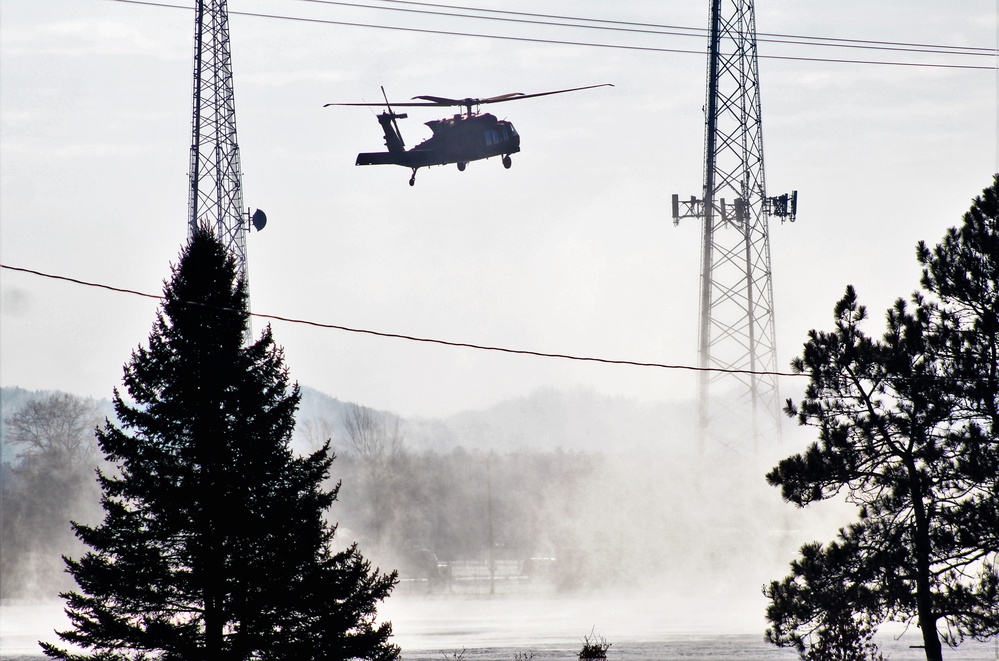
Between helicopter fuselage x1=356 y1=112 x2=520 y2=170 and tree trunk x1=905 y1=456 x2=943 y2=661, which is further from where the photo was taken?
A: helicopter fuselage x1=356 y1=112 x2=520 y2=170

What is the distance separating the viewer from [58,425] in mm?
111562

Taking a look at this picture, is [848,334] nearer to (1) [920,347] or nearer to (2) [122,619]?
(1) [920,347]

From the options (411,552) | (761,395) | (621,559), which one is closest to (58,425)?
(411,552)

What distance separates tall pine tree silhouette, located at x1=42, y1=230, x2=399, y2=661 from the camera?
20.8m

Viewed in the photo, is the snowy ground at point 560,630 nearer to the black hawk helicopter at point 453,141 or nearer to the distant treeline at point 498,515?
the distant treeline at point 498,515

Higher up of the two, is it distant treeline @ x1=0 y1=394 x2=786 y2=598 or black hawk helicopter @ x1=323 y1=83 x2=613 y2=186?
black hawk helicopter @ x1=323 y1=83 x2=613 y2=186

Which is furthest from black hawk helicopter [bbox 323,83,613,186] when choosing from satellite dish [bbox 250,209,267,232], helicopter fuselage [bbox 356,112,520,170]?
satellite dish [bbox 250,209,267,232]

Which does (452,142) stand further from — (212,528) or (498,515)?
(498,515)

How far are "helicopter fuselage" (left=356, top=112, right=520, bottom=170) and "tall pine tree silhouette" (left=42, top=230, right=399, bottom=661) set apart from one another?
11.7 m

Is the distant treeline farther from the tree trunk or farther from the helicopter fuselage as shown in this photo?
the tree trunk

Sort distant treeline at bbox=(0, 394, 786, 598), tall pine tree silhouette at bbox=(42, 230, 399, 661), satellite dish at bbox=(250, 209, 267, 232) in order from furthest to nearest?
distant treeline at bbox=(0, 394, 786, 598) < satellite dish at bbox=(250, 209, 267, 232) < tall pine tree silhouette at bbox=(42, 230, 399, 661)

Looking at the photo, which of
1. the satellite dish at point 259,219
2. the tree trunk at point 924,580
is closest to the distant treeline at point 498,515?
the satellite dish at point 259,219

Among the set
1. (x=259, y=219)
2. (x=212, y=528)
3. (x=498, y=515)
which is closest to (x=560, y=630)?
(x=259, y=219)

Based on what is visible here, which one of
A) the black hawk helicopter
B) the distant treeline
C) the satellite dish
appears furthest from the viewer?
the distant treeline
